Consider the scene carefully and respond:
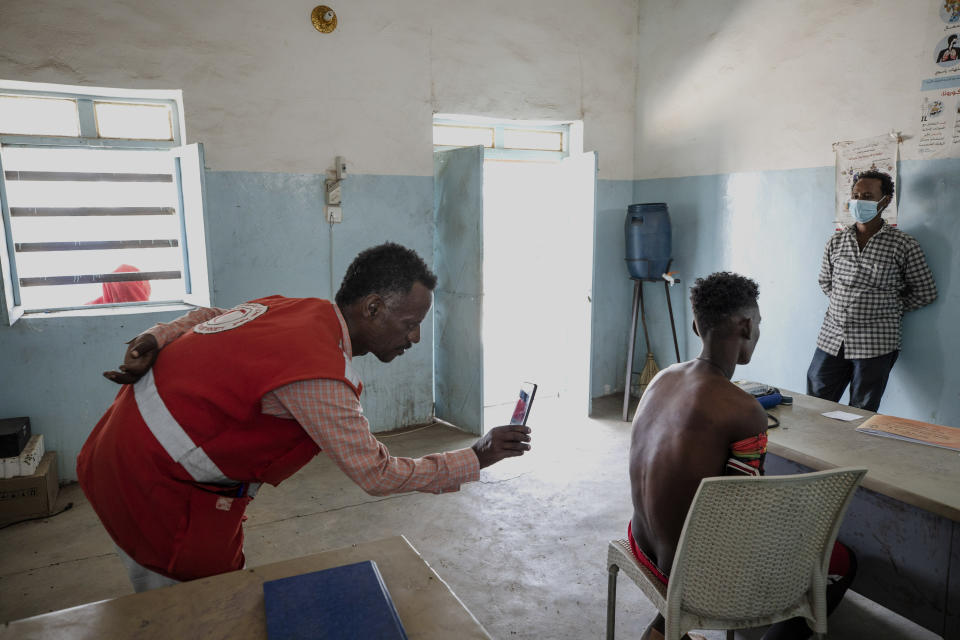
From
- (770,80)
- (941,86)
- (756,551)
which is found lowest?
(756,551)

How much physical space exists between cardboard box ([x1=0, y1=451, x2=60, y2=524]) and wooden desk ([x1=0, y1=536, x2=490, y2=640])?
8.58 ft

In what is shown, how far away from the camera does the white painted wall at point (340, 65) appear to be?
3.54m

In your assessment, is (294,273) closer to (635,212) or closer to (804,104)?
(635,212)

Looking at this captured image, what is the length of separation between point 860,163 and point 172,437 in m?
4.05

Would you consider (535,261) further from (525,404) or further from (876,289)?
(525,404)

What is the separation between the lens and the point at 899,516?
196 cm

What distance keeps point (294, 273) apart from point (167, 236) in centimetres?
85

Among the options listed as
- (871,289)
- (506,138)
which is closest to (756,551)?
(871,289)

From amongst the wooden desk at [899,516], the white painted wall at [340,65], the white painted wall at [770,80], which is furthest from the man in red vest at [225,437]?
the white painted wall at [770,80]

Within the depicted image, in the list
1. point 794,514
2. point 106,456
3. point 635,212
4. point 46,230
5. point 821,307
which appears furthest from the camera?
point 635,212

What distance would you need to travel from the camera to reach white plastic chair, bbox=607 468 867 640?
149 cm

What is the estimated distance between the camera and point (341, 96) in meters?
Result: 4.24

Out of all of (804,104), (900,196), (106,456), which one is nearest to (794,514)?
(106,456)

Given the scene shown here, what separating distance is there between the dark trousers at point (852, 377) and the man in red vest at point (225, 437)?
2.97 m
